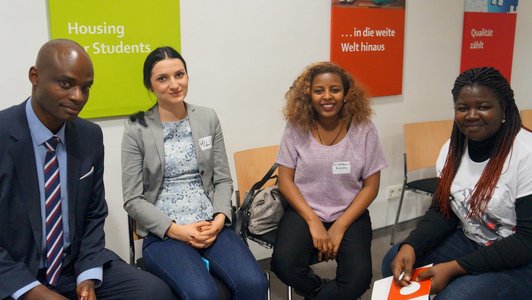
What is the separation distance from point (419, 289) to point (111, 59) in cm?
190

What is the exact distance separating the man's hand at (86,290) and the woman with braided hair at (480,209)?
1.17 m

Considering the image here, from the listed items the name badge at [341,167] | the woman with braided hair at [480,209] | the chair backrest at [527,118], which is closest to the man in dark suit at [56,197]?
the name badge at [341,167]

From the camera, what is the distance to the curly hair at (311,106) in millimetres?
2404

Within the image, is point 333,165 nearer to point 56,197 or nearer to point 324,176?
point 324,176

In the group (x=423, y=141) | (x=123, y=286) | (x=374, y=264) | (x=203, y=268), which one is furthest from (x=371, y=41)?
(x=123, y=286)

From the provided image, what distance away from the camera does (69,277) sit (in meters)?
1.76

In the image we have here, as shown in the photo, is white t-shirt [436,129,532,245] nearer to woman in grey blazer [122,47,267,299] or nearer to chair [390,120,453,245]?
woman in grey blazer [122,47,267,299]

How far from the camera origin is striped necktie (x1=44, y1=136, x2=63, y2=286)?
1.68m

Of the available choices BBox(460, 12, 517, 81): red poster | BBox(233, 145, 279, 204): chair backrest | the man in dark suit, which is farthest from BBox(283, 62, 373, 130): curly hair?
BBox(460, 12, 517, 81): red poster

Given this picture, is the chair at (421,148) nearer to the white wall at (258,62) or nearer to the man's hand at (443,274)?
A: the white wall at (258,62)

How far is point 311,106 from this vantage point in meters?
2.46

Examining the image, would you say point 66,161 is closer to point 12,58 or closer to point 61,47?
point 61,47

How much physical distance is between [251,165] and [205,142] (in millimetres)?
475

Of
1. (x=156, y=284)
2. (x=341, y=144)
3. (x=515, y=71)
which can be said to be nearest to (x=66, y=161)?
(x=156, y=284)
